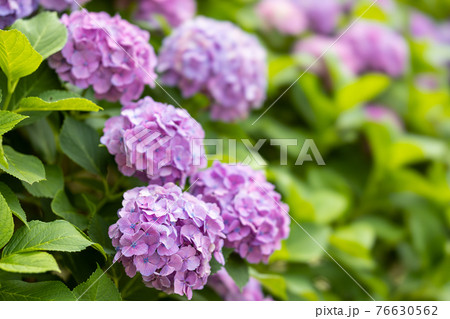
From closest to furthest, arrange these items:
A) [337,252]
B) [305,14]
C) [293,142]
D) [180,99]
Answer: [180,99]
[337,252]
[293,142]
[305,14]

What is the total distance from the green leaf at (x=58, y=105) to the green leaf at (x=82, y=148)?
0.08m

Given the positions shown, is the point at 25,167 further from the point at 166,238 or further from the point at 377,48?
the point at 377,48

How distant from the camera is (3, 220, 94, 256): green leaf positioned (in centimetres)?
71

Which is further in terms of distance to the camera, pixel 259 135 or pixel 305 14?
pixel 305 14

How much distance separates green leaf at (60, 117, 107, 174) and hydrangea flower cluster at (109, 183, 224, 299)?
136 millimetres

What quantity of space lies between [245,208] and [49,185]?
1.06ft

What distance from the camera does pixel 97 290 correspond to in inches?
29.7

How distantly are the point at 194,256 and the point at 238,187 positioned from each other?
0.18 metres

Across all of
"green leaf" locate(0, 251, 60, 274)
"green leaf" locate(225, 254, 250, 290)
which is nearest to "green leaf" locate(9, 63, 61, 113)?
"green leaf" locate(0, 251, 60, 274)

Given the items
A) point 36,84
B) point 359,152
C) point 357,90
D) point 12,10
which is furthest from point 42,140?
point 359,152

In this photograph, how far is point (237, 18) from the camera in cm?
184

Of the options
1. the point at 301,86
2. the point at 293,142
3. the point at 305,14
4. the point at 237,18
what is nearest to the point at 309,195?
the point at 293,142

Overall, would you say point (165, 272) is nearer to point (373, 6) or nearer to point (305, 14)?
point (305, 14)

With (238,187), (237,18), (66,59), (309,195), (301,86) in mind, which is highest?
(66,59)
